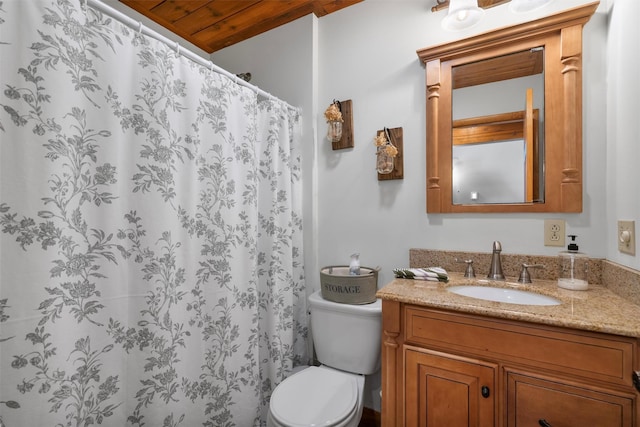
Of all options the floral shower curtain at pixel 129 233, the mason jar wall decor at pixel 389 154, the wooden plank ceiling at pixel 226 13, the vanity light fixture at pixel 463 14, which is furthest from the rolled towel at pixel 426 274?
the wooden plank ceiling at pixel 226 13

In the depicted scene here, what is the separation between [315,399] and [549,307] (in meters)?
0.95

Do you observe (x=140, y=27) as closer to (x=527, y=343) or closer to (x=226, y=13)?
(x=226, y=13)

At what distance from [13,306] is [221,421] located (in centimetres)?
95

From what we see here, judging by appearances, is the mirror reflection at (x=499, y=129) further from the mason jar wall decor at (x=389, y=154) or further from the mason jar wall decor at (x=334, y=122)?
the mason jar wall decor at (x=334, y=122)

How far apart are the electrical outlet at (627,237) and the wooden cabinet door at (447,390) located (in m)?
0.65

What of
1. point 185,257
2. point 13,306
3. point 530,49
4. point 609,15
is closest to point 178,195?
point 185,257

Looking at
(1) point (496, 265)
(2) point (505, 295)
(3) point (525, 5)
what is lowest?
(2) point (505, 295)

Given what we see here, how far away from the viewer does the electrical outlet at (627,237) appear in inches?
38.2

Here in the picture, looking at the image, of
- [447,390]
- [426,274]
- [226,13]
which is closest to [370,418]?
[447,390]

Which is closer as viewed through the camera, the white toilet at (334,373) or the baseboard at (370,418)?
the white toilet at (334,373)

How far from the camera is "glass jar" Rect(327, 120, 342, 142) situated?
65.9 inches

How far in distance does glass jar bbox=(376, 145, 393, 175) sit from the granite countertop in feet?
2.04

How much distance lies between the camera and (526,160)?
4.28ft

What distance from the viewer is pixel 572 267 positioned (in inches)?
45.9
